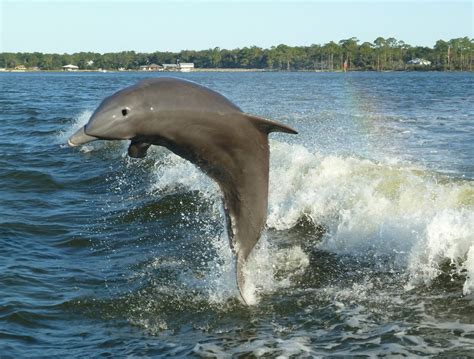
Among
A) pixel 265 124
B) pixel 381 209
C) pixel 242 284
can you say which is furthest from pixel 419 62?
pixel 265 124

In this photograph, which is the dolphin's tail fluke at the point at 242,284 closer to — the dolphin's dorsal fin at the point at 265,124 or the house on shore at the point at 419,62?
the dolphin's dorsal fin at the point at 265,124

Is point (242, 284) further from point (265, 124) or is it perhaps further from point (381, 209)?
point (381, 209)

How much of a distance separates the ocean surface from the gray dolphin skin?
1.09 meters

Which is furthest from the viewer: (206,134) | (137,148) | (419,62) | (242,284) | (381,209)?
(419,62)

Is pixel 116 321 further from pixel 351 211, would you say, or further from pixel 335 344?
pixel 351 211

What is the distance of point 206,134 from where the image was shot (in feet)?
21.1

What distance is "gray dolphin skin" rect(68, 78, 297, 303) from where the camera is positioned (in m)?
5.77

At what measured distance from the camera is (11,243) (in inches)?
451

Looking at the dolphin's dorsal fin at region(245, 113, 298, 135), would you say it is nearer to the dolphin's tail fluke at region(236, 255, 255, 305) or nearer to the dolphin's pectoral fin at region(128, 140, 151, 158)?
the dolphin's pectoral fin at region(128, 140, 151, 158)

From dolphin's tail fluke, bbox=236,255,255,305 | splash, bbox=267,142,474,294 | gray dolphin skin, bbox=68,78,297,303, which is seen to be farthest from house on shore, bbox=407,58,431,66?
gray dolphin skin, bbox=68,78,297,303

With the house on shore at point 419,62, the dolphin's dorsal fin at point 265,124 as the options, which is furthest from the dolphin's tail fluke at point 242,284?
the house on shore at point 419,62

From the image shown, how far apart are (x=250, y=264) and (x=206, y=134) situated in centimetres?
221

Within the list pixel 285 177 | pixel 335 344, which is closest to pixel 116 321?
pixel 335 344

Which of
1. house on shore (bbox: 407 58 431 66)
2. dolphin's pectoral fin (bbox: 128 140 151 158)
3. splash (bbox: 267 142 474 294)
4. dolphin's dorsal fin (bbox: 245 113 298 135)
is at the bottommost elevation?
splash (bbox: 267 142 474 294)
